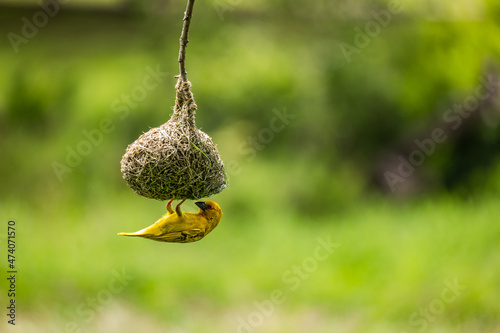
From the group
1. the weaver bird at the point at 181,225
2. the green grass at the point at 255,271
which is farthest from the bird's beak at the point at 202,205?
the green grass at the point at 255,271

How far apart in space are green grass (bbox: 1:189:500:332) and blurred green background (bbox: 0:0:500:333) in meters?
0.03

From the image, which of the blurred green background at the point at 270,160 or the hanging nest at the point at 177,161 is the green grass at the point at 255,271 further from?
the hanging nest at the point at 177,161

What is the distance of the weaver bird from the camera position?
119 inches

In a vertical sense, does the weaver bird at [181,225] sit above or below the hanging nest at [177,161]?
below

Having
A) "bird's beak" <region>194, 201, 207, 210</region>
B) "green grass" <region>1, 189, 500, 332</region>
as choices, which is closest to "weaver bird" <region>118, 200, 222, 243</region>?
"bird's beak" <region>194, 201, 207, 210</region>

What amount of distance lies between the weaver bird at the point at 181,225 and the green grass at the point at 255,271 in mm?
4527

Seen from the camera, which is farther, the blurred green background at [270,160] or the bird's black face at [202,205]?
the blurred green background at [270,160]

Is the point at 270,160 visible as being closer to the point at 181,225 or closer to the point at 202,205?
the point at 202,205

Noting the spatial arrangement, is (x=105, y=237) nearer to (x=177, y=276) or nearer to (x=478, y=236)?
(x=177, y=276)

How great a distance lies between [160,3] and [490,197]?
23.8 feet

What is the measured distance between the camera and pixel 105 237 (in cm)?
898

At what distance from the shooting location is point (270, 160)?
11266 mm

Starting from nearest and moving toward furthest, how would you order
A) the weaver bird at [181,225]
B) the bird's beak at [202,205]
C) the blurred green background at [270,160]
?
the weaver bird at [181,225]
the bird's beak at [202,205]
the blurred green background at [270,160]

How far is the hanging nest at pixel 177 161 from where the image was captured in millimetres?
3041
